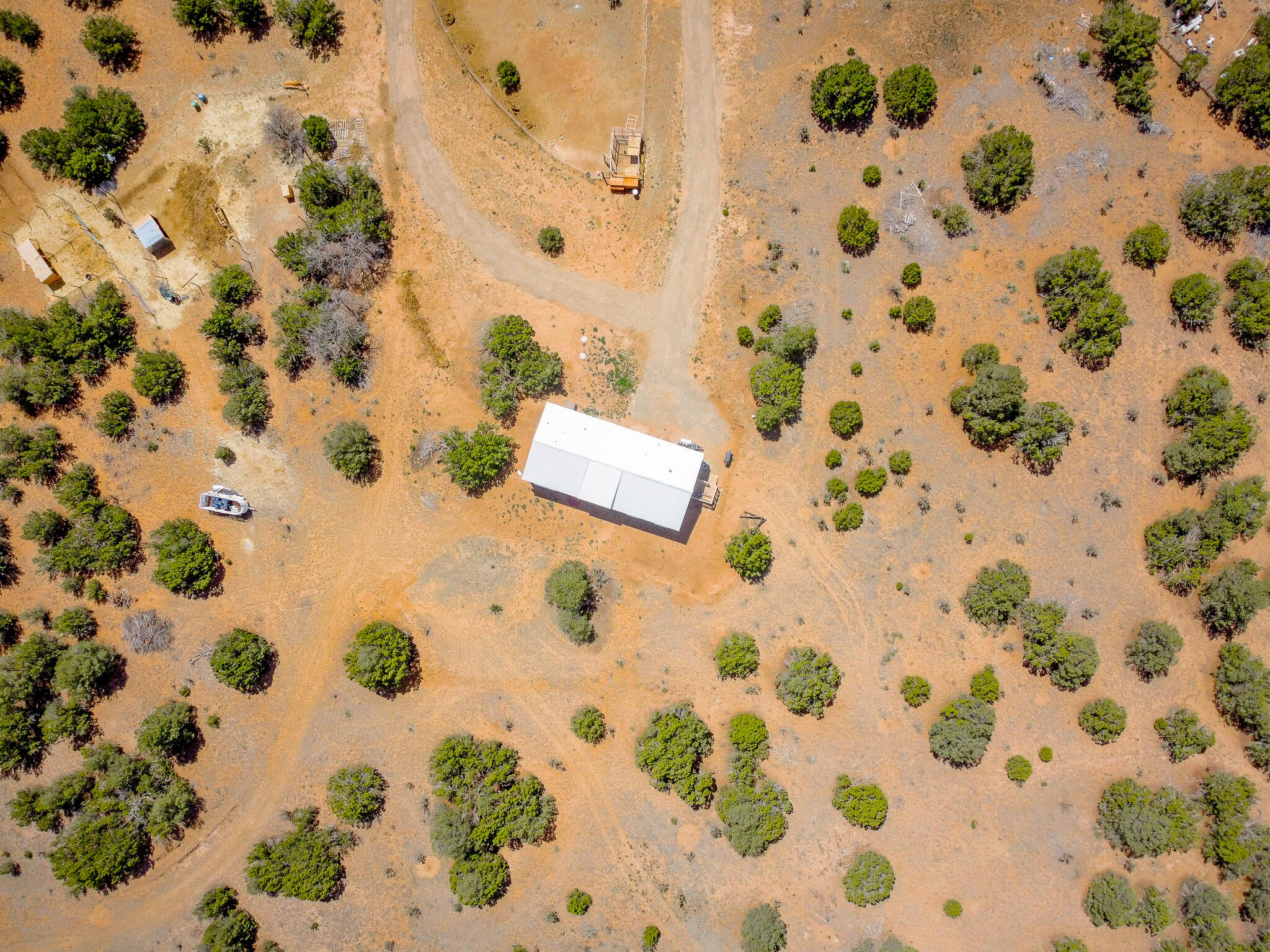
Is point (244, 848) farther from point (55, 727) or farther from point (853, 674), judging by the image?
point (853, 674)

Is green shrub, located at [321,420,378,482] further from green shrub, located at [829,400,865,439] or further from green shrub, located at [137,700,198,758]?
green shrub, located at [829,400,865,439]

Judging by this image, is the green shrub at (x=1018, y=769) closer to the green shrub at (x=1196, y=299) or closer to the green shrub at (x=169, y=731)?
the green shrub at (x=1196, y=299)

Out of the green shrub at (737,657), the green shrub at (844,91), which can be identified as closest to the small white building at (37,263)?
the green shrub at (737,657)

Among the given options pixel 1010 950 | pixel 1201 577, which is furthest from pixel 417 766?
pixel 1201 577

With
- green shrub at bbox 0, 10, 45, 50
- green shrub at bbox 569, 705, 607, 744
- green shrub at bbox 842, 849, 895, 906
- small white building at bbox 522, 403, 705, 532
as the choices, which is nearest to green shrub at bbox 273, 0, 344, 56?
green shrub at bbox 0, 10, 45, 50

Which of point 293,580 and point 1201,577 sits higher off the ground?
point 1201,577

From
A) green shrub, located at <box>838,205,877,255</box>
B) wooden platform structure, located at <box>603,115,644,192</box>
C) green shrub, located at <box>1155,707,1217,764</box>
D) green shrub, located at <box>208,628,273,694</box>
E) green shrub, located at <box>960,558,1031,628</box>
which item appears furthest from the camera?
wooden platform structure, located at <box>603,115,644,192</box>

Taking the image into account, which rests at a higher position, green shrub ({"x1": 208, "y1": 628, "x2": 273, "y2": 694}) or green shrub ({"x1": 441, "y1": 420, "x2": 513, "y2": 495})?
green shrub ({"x1": 441, "y1": 420, "x2": 513, "y2": 495})
